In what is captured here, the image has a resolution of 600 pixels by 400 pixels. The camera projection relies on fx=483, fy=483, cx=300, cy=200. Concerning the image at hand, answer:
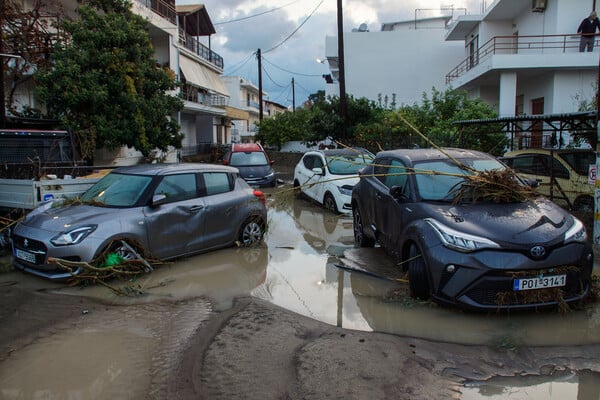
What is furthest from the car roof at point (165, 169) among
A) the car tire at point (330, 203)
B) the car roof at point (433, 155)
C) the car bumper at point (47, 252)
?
the car tire at point (330, 203)

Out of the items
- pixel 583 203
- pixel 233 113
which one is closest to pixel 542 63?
pixel 583 203

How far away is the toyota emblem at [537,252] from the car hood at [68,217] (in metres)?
5.08

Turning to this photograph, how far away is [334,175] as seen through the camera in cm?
1205

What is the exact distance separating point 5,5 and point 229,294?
13.5m

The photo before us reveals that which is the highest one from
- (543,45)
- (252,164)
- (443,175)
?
(543,45)

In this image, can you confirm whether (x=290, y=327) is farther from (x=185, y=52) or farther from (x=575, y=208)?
(x=185, y=52)

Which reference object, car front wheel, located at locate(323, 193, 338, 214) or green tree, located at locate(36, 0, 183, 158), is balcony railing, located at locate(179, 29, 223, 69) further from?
car front wheel, located at locate(323, 193, 338, 214)

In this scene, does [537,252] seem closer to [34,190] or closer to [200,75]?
[34,190]

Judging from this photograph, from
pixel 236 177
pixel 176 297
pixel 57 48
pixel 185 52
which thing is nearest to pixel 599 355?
pixel 176 297

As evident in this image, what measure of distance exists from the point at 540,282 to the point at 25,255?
20.4 feet

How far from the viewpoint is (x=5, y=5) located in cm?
1445

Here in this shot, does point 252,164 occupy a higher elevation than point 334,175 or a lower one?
higher

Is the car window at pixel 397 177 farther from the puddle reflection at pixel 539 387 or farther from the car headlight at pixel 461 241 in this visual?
the puddle reflection at pixel 539 387

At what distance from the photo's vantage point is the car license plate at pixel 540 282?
4707 mm
